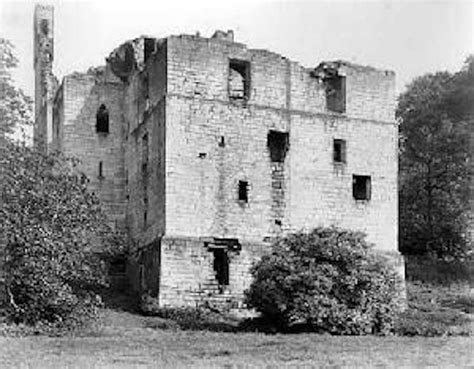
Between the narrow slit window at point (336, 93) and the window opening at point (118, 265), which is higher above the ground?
the narrow slit window at point (336, 93)

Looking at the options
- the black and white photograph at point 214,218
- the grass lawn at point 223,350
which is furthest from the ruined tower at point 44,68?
the grass lawn at point 223,350

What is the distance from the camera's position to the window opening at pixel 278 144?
34.7 m

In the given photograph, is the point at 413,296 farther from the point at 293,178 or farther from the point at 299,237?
the point at 299,237

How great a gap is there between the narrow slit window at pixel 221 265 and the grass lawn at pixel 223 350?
5.56 m

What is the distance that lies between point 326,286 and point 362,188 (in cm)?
958

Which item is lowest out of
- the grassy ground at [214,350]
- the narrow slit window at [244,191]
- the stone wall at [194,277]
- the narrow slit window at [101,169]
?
the grassy ground at [214,350]

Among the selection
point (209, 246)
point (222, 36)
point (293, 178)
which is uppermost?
point (222, 36)

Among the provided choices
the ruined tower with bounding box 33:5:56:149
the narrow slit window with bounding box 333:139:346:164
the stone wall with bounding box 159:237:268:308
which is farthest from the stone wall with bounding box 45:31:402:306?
the ruined tower with bounding box 33:5:56:149

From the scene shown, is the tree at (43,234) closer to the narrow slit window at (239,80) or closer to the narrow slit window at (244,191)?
the narrow slit window at (244,191)

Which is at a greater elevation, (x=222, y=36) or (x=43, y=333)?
(x=222, y=36)

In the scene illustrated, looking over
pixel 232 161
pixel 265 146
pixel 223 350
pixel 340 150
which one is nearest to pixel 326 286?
pixel 223 350

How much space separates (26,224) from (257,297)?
643 centimetres

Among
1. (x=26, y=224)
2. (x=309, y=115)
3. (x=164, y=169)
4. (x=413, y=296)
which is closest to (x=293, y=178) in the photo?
(x=309, y=115)

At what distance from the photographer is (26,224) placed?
26.4 m
